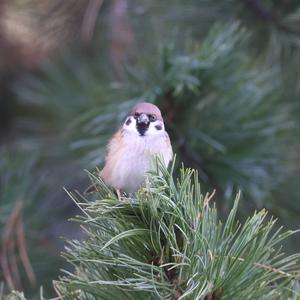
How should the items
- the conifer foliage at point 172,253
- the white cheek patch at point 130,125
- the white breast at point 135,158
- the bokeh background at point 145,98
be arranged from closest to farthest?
the conifer foliage at point 172,253, the white breast at point 135,158, the white cheek patch at point 130,125, the bokeh background at point 145,98

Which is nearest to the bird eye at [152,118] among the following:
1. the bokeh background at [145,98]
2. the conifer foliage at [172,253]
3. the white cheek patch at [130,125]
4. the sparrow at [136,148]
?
the sparrow at [136,148]

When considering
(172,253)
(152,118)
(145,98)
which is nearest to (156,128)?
(152,118)

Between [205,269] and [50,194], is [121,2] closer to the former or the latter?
[50,194]

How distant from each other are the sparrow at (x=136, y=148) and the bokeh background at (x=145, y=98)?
18 centimetres

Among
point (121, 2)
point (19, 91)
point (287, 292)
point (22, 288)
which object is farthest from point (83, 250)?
point (19, 91)

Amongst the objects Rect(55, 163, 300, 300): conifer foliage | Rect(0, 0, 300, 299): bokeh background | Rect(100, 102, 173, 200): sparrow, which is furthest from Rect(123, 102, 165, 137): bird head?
Rect(55, 163, 300, 300): conifer foliage

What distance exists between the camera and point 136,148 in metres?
2.62

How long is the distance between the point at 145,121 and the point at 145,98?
0.75 feet

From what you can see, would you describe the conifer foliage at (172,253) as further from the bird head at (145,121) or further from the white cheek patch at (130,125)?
the white cheek patch at (130,125)

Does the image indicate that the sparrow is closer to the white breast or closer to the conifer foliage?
the white breast

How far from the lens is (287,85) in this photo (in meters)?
3.36

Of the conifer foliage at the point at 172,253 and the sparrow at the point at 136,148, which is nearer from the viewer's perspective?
the conifer foliage at the point at 172,253

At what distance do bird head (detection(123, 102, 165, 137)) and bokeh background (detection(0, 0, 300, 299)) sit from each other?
15 cm

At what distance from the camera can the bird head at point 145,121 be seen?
8.46 ft
